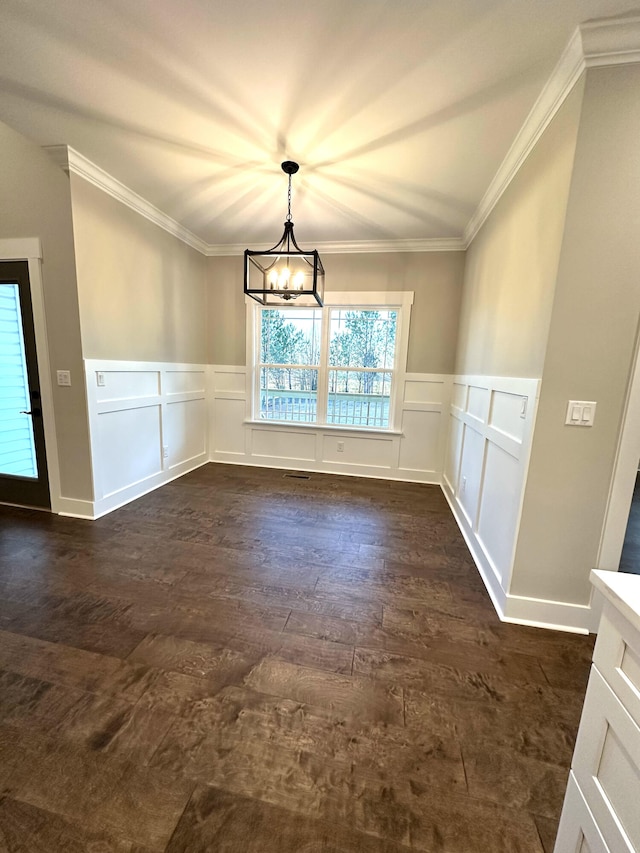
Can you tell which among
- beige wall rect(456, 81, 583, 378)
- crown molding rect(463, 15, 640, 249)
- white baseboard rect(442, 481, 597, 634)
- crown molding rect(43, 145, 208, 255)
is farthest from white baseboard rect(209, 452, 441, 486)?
crown molding rect(463, 15, 640, 249)

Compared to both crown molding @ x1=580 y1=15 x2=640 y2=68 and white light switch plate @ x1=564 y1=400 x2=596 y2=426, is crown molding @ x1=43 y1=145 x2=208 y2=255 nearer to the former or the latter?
crown molding @ x1=580 y1=15 x2=640 y2=68

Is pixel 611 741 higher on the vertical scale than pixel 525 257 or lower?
lower

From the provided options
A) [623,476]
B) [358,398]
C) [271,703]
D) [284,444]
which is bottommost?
[271,703]

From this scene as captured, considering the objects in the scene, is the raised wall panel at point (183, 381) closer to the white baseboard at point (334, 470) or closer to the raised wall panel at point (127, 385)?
the raised wall panel at point (127, 385)

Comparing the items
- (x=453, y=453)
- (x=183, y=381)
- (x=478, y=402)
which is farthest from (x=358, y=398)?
(x=183, y=381)

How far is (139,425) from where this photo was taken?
3301mm

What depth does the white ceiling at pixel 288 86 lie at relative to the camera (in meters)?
1.41

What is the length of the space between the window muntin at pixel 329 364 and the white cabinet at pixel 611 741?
3.45m

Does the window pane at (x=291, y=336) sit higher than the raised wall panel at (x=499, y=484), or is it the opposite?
the window pane at (x=291, y=336)

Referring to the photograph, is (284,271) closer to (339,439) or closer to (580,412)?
(580,412)

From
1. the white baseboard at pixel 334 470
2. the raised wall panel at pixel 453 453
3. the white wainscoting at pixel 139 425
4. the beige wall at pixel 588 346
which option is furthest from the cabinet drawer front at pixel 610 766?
the white baseboard at pixel 334 470

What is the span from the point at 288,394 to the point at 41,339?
247 cm

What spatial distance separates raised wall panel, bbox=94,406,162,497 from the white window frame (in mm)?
1222

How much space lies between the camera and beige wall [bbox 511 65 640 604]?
148cm
